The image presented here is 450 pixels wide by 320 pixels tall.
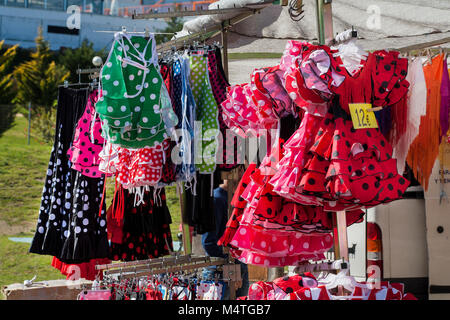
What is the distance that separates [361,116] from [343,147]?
15cm

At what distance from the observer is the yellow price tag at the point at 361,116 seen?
2.43 m

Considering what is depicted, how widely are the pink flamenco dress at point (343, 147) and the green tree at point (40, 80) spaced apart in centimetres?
1417

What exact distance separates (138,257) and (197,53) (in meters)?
1.71

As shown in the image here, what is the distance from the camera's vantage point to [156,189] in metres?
4.43

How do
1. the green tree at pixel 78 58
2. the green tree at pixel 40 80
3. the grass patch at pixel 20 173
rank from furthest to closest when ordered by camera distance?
the green tree at pixel 78 58 → the green tree at pixel 40 80 → the grass patch at pixel 20 173

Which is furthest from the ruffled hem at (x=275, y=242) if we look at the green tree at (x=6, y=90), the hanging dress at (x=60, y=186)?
the green tree at (x=6, y=90)

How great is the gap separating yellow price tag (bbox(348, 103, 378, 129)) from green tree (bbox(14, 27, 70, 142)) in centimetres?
1430

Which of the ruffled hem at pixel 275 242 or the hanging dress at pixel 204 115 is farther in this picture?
the hanging dress at pixel 204 115

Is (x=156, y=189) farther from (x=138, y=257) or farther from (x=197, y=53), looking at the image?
(x=197, y=53)

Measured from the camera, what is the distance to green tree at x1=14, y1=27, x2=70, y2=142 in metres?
17.6

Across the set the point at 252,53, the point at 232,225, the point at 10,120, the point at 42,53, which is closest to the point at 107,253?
the point at 232,225

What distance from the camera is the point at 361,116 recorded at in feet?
8.02

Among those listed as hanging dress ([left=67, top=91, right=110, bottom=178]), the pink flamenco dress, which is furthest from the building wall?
the pink flamenco dress

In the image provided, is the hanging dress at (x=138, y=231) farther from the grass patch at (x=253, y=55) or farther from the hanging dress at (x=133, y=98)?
the grass patch at (x=253, y=55)
